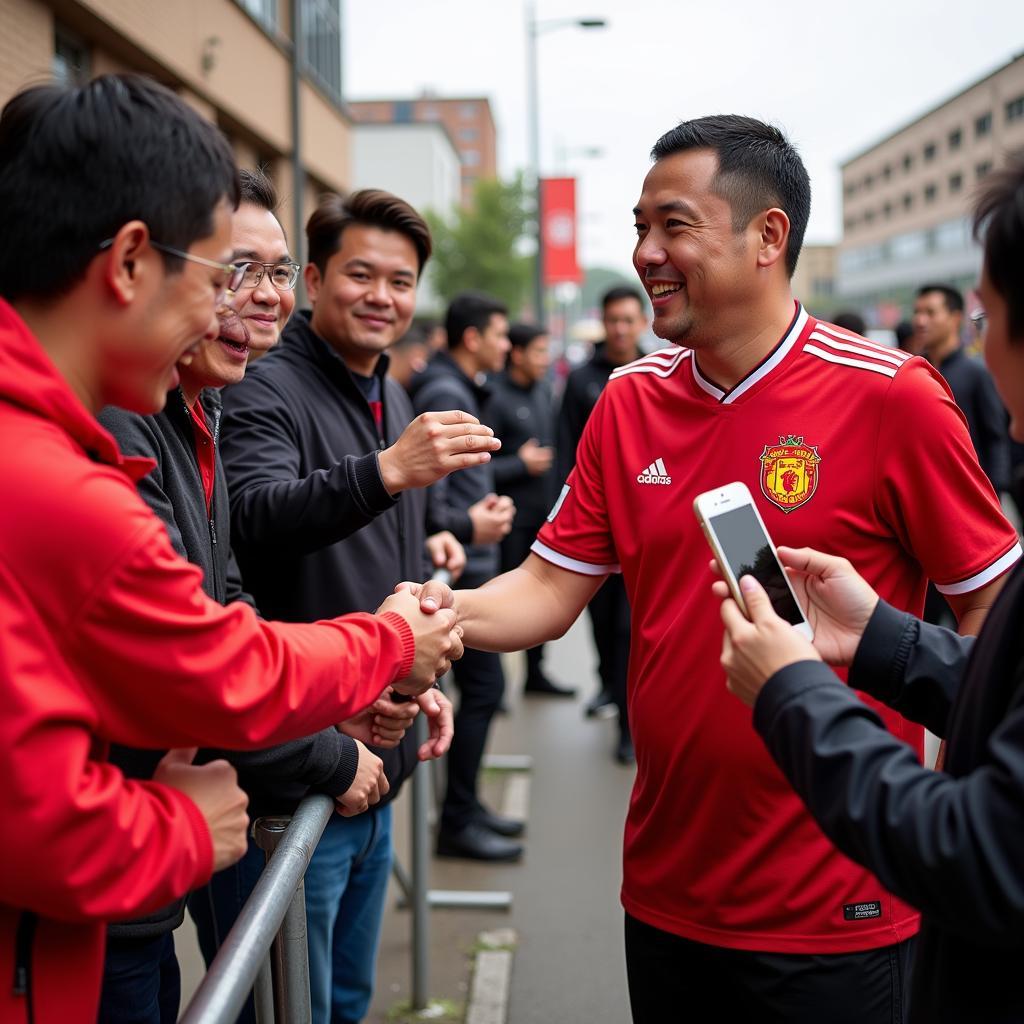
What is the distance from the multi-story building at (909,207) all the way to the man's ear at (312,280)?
5522 centimetres

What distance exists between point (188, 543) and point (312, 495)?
1.89 feet

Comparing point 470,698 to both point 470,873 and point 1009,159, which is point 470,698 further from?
point 1009,159

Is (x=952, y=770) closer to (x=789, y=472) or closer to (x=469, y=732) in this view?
(x=789, y=472)

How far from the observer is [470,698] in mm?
5574

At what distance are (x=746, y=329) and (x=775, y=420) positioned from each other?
0.75 ft

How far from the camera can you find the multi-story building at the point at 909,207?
64.1 metres

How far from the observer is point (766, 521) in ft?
7.73

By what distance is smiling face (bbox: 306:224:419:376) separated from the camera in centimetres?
348

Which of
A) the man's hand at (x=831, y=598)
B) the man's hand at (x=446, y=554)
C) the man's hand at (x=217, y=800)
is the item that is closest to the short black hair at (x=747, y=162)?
the man's hand at (x=831, y=598)

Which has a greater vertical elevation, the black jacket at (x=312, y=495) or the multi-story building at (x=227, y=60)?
the multi-story building at (x=227, y=60)

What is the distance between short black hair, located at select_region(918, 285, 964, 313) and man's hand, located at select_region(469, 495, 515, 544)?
16.3 ft

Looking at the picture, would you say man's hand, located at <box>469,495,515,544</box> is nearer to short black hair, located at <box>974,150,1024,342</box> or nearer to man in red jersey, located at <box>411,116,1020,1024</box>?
man in red jersey, located at <box>411,116,1020,1024</box>

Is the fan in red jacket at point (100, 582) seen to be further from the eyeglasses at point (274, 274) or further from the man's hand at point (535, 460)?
the man's hand at point (535, 460)

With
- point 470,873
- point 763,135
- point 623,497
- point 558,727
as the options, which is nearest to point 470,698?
point 470,873
